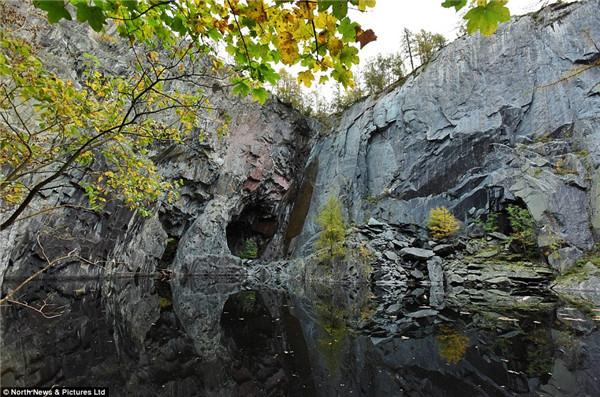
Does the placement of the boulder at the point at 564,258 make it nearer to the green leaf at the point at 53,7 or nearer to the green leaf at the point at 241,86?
the green leaf at the point at 241,86

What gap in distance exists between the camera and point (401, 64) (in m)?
33.6

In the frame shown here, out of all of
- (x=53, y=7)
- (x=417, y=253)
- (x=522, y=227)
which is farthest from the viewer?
(x=417, y=253)

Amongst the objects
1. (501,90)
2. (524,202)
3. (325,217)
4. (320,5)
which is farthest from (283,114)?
(320,5)

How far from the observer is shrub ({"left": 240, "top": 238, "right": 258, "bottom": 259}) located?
30.5m

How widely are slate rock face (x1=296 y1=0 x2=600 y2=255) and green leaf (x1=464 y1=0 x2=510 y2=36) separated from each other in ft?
64.0

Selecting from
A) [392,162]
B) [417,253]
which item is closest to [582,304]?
[417,253]

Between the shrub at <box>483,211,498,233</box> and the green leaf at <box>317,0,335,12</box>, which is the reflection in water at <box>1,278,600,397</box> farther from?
the shrub at <box>483,211,498,233</box>

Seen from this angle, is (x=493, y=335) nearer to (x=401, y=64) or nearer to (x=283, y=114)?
(x=283, y=114)

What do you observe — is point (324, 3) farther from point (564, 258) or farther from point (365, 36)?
point (564, 258)

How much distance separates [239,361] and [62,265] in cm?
1990

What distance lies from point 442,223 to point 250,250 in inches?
675

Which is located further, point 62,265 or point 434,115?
point 434,115

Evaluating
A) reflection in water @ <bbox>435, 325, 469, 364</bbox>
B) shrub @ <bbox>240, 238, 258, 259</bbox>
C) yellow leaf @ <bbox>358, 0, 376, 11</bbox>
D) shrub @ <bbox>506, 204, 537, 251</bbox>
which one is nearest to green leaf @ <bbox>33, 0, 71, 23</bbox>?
yellow leaf @ <bbox>358, 0, 376, 11</bbox>

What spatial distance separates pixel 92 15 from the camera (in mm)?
1397
